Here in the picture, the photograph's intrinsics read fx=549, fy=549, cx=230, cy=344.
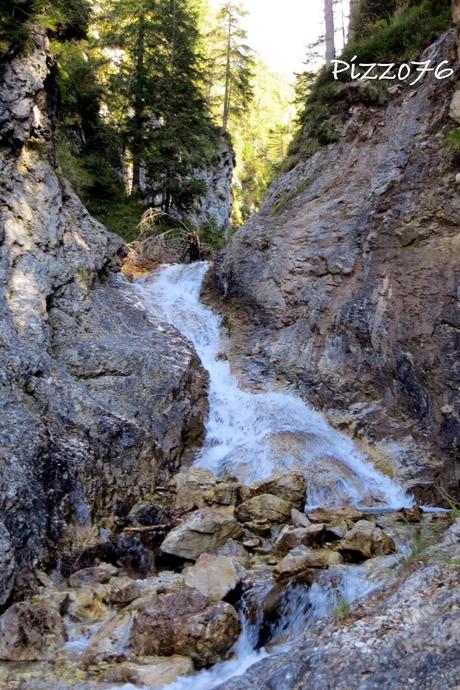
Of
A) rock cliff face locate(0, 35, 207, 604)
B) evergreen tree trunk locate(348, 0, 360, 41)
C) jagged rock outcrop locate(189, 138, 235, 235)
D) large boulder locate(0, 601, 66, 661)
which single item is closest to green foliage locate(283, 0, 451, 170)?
evergreen tree trunk locate(348, 0, 360, 41)

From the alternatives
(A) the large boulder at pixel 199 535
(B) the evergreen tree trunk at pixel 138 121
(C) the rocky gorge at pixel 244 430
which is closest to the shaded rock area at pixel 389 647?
(C) the rocky gorge at pixel 244 430

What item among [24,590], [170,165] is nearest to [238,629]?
[24,590]

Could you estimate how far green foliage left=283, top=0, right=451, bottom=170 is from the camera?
15734 mm

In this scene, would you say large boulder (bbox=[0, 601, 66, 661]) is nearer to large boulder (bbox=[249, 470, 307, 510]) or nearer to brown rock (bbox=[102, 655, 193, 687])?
brown rock (bbox=[102, 655, 193, 687])

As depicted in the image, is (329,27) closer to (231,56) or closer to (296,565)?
(231,56)

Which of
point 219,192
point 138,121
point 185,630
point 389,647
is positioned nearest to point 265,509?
point 185,630

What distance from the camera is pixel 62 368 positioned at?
1021 cm

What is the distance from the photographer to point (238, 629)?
18.7 ft

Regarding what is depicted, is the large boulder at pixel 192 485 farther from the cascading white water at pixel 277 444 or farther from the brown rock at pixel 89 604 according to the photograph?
the brown rock at pixel 89 604

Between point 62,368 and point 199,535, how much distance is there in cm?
429

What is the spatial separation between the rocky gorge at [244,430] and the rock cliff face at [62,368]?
4 centimetres

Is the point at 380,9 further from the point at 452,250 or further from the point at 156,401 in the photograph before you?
the point at 156,401

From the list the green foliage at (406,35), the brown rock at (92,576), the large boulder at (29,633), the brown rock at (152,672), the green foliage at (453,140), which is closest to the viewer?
the brown rock at (152,672)

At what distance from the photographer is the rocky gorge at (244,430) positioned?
5.37m
